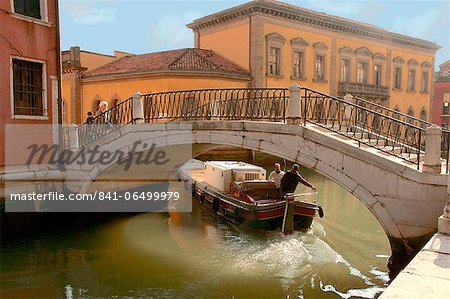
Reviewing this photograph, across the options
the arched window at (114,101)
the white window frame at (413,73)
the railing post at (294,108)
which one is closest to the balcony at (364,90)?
the white window frame at (413,73)

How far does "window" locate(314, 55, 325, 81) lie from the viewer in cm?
2473

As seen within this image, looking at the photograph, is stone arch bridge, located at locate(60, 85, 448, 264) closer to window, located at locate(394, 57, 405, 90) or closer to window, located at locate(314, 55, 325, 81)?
window, located at locate(314, 55, 325, 81)

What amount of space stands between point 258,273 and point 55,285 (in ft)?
13.5

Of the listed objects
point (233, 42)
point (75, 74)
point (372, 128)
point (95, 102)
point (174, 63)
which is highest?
point (233, 42)

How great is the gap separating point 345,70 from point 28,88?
20648 mm

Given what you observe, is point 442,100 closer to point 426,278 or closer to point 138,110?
point 138,110

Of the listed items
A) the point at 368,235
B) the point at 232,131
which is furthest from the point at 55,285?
the point at 368,235

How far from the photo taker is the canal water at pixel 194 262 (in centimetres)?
775

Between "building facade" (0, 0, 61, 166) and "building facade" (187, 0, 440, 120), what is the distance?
1241cm

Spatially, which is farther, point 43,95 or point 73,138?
point 73,138

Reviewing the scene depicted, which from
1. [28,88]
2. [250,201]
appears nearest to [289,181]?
[250,201]

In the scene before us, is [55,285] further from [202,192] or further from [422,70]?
[422,70]

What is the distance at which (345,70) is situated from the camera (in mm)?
26250

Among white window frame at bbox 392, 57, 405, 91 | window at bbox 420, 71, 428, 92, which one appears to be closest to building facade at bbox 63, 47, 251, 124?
white window frame at bbox 392, 57, 405, 91
